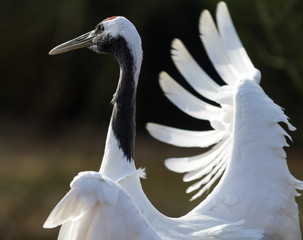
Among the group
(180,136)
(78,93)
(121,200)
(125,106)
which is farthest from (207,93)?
(78,93)

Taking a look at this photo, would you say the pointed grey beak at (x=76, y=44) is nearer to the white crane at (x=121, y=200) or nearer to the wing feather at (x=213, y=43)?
the white crane at (x=121, y=200)

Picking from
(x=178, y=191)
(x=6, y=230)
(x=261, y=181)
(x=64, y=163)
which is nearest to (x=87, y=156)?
(x=64, y=163)

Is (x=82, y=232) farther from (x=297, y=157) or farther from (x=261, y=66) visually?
(x=297, y=157)

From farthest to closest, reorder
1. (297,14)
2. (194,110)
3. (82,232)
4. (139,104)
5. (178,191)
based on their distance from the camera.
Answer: (139,104)
(178,191)
(297,14)
(194,110)
(82,232)

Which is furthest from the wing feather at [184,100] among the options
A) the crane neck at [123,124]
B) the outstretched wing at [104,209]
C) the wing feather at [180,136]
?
the outstretched wing at [104,209]

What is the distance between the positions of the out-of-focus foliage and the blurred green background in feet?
0.05

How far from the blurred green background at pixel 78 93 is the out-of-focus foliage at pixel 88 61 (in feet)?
0.05

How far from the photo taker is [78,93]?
37.1 feet

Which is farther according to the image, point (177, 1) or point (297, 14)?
point (177, 1)

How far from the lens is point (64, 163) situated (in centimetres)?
1012

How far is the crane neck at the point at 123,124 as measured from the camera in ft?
14.0

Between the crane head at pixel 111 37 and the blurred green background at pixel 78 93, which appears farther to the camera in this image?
the blurred green background at pixel 78 93

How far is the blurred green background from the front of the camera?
917cm

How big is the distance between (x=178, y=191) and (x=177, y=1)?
258 cm
